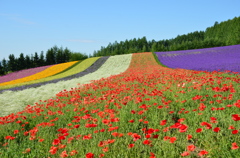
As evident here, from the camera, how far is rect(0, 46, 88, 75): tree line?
2657 inches

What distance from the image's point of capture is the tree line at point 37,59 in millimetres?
67500

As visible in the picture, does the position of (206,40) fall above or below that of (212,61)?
above

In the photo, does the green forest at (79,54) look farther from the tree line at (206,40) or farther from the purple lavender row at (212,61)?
the purple lavender row at (212,61)

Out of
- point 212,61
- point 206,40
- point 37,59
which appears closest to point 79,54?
point 37,59

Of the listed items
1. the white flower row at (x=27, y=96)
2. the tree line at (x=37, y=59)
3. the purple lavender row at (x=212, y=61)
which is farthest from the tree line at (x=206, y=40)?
the white flower row at (x=27, y=96)

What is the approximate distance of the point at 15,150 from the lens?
12.5 ft

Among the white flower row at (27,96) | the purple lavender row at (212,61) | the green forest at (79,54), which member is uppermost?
the green forest at (79,54)

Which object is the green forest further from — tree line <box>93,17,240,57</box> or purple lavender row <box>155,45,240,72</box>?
purple lavender row <box>155,45,240,72</box>

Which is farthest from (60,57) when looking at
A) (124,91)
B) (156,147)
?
(156,147)

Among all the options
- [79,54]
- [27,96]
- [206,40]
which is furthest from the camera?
[79,54]

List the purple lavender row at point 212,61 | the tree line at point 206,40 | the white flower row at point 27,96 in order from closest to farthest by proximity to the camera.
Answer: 1. the white flower row at point 27,96
2. the purple lavender row at point 212,61
3. the tree line at point 206,40

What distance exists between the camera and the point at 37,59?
230ft

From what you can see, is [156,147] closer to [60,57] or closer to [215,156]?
A: [215,156]

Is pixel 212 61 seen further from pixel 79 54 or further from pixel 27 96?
pixel 79 54
